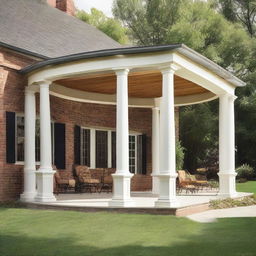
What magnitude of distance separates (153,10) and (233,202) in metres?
24.2

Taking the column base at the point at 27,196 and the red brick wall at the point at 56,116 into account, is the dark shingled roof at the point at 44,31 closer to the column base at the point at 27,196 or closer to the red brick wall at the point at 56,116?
the red brick wall at the point at 56,116

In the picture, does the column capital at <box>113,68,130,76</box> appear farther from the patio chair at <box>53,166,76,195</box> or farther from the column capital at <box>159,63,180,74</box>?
the patio chair at <box>53,166,76,195</box>

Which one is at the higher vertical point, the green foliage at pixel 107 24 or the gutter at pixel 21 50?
the green foliage at pixel 107 24

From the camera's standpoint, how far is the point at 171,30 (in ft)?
110

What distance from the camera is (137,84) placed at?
17.1 m

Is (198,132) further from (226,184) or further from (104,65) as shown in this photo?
(104,65)

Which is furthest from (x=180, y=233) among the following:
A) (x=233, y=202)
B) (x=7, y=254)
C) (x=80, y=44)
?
(x=80, y=44)

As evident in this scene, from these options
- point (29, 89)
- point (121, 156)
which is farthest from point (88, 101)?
point (121, 156)

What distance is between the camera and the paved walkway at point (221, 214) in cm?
1234

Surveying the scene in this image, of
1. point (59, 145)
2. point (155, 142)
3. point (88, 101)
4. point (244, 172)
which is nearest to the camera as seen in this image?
point (59, 145)

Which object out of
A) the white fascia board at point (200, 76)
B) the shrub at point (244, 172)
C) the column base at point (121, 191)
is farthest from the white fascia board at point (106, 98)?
the shrub at point (244, 172)

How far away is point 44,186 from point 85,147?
562 cm

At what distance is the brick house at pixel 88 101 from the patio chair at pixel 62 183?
445mm

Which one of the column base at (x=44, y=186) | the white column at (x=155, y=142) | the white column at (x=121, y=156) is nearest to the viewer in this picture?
the white column at (x=121, y=156)
